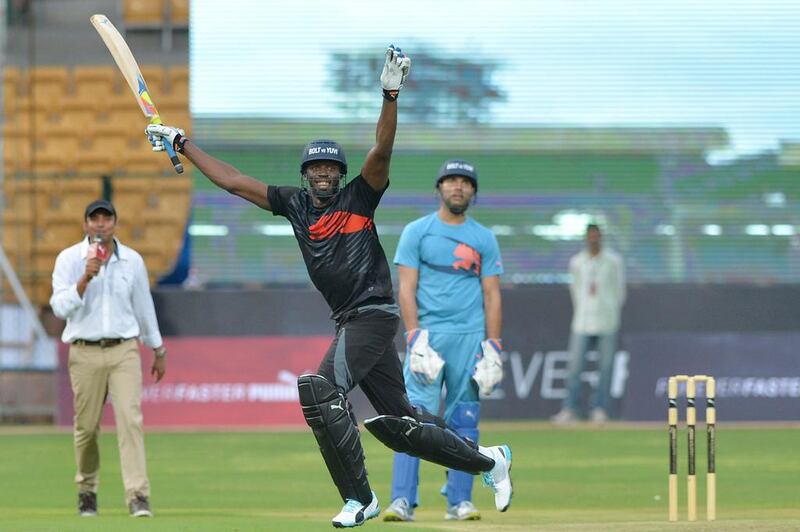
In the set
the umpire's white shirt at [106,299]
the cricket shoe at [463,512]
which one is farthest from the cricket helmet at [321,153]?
the umpire's white shirt at [106,299]

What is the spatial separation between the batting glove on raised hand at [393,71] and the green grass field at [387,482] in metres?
2.39

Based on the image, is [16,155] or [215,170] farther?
[16,155]

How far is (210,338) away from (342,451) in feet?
34.0

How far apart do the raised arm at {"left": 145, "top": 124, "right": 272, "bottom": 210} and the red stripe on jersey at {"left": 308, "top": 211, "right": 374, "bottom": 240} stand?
0.38m

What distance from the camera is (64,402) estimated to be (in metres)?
18.1

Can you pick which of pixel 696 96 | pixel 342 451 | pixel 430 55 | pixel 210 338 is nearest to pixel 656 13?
pixel 696 96

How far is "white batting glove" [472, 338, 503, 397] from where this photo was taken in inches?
388

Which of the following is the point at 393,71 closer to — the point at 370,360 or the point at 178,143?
the point at 178,143

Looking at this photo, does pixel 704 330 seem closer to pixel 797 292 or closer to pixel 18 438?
pixel 797 292

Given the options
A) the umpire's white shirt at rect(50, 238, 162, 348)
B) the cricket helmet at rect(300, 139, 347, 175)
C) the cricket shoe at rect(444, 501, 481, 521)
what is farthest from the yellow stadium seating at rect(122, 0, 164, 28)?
the cricket helmet at rect(300, 139, 347, 175)

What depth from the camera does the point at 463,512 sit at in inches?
380

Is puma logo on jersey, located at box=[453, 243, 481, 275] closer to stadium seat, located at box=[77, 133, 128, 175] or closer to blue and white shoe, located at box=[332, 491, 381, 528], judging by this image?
blue and white shoe, located at box=[332, 491, 381, 528]

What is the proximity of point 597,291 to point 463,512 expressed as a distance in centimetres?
893

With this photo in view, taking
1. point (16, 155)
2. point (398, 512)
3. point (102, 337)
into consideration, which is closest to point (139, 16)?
point (16, 155)
